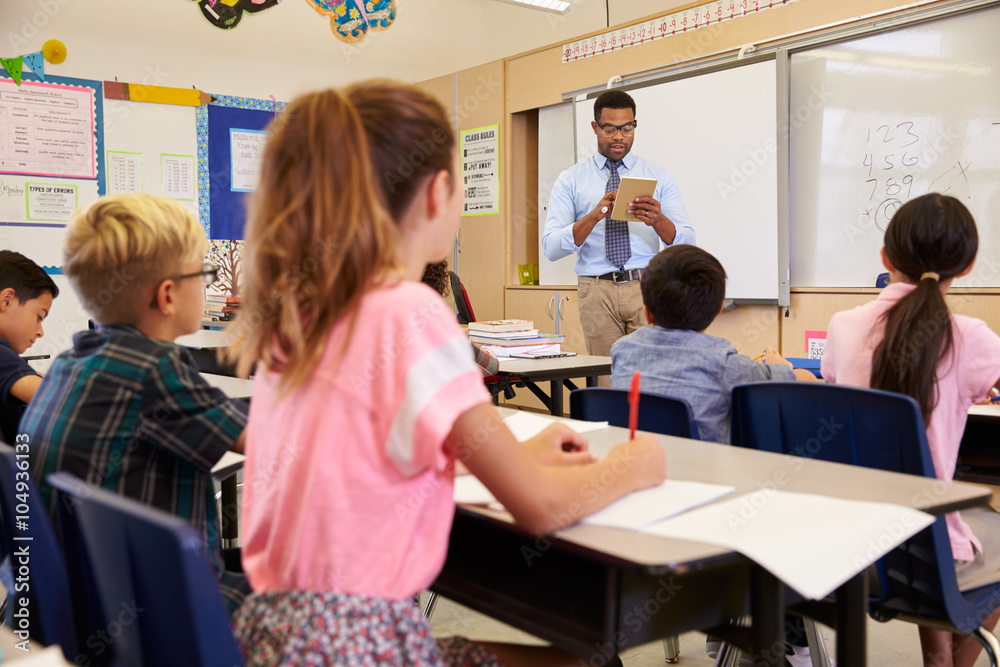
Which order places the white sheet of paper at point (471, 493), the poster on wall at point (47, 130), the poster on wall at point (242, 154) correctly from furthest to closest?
1. the poster on wall at point (242, 154)
2. the poster on wall at point (47, 130)
3. the white sheet of paper at point (471, 493)

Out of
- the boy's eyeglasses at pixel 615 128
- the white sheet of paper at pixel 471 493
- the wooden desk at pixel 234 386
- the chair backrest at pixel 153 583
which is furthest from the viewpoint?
the boy's eyeglasses at pixel 615 128

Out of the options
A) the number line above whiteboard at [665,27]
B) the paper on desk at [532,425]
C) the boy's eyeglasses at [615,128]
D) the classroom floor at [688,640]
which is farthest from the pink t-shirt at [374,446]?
the number line above whiteboard at [665,27]

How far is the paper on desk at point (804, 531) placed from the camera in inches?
32.2

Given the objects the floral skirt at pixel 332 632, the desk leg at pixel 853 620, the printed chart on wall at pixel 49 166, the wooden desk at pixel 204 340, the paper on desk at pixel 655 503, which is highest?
the printed chart on wall at pixel 49 166

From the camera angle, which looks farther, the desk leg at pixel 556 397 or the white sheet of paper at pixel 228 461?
the desk leg at pixel 556 397

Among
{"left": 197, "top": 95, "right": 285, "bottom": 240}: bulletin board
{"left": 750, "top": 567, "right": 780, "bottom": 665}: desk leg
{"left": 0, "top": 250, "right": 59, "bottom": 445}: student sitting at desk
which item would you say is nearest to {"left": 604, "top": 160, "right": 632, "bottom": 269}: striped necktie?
{"left": 0, "top": 250, "right": 59, "bottom": 445}: student sitting at desk

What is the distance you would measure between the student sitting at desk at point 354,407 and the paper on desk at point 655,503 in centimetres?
4

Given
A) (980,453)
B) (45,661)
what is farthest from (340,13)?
(45,661)

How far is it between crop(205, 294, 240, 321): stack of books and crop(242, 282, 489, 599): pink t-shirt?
379 cm

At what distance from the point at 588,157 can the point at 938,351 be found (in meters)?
3.59

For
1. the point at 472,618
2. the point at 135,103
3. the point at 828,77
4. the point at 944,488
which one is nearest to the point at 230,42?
the point at 135,103

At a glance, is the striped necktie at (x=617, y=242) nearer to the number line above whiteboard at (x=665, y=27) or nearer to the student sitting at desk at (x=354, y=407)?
the number line above whiteboard at (x=665, y=27)

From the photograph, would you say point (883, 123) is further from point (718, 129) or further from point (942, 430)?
point (942, 430)

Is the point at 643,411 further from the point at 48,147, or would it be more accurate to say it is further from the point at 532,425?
the point at 48,147
